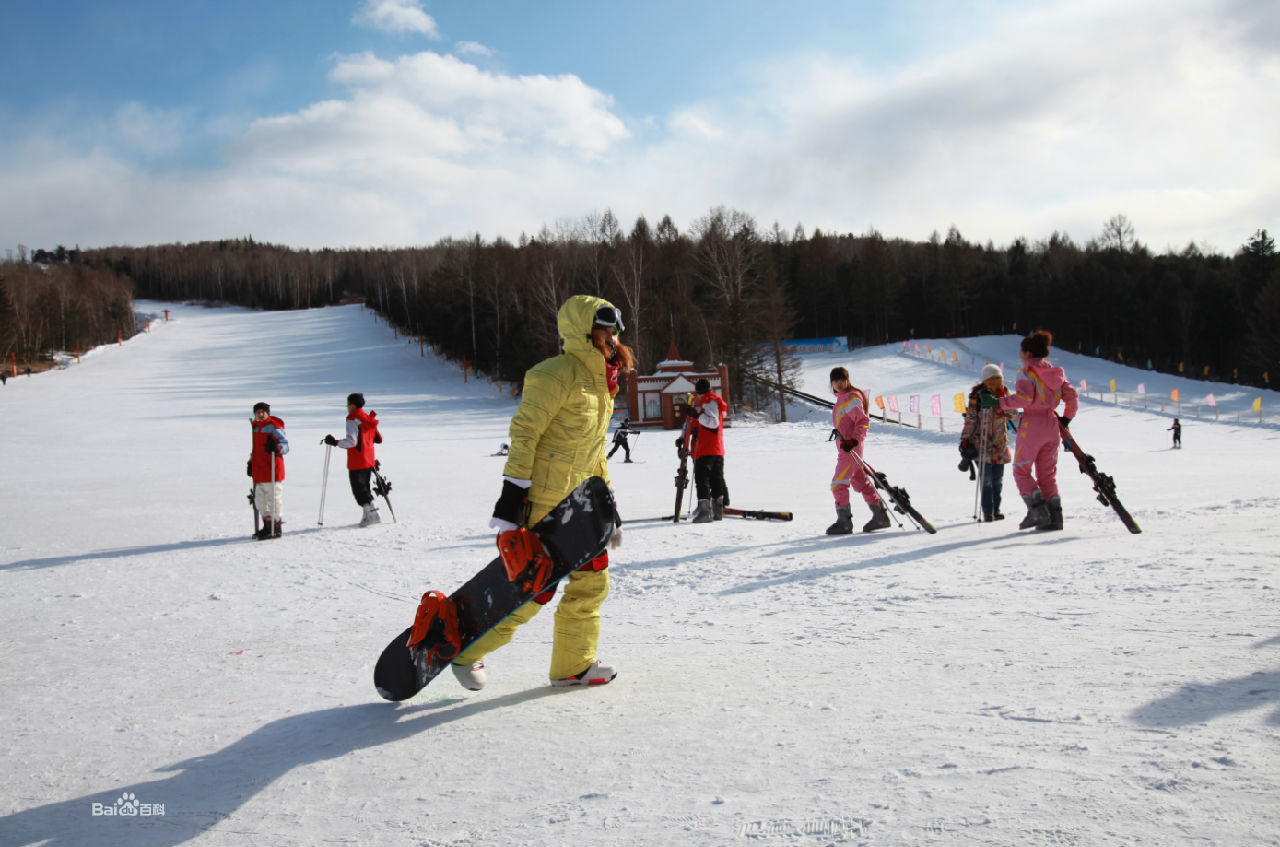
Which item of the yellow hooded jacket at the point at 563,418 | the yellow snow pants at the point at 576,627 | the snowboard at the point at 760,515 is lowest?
the snowboard at the point at 760,515

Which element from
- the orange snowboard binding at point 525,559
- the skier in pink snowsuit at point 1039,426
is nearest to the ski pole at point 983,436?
the skier in pink snowsuit at point 1039,426

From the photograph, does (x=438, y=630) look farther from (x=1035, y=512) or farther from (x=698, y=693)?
(x=1035, y=512)

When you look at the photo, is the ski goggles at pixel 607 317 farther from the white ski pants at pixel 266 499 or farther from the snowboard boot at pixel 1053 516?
the white ski pants at pixel 266 499

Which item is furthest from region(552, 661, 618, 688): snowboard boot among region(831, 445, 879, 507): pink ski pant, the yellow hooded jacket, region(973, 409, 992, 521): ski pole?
region(973, 409, 992, 521): ski pole

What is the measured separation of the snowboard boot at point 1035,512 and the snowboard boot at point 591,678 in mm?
5337

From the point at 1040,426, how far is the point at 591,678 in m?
5.52

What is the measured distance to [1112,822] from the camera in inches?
82.4

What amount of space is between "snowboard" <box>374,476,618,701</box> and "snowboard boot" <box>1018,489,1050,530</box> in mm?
5454

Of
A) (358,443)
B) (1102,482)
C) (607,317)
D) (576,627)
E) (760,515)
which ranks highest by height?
(607,317)

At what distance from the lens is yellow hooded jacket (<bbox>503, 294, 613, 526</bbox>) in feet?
11.2

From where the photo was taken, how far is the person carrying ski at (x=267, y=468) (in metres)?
9.18

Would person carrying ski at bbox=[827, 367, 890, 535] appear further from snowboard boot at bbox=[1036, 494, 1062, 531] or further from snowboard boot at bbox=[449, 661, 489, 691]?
snowboard boot at bbox=[449, 661, 489, 691]

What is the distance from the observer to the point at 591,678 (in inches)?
145

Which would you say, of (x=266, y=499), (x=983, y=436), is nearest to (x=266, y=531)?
(x=266, y=499)
